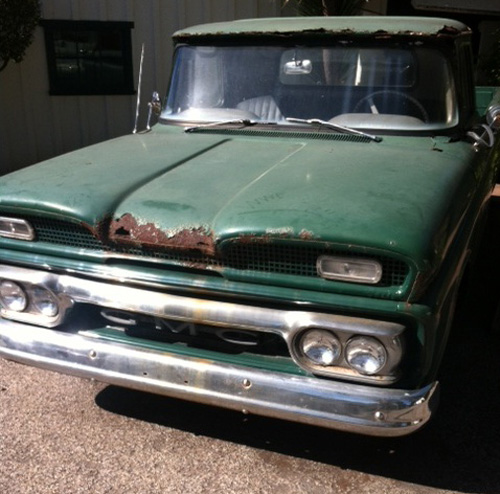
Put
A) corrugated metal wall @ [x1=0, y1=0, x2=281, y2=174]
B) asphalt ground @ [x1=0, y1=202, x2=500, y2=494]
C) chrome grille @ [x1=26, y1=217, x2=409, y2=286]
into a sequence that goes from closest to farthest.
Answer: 1. chrome grille @ [x1=26, y1=217, x2=409, y2=286]
2. asphalt ground @ [x1=0, y1=202, x2=500, y2=494]
3. corrugated metal wall @ [x1=0, y1=0, x2=281, y2=174]

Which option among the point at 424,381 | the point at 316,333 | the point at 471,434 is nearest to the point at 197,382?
the point at 316,333

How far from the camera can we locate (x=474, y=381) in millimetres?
3479

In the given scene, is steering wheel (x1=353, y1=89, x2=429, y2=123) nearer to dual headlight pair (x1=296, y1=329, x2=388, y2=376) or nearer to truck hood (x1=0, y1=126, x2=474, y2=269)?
truck hood (x1=0, y1=126, x2=474, y2=269)

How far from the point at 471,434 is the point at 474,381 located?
55 centimetres

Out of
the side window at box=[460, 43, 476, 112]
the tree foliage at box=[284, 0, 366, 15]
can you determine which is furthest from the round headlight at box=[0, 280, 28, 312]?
the tree foliage at box=[284, 0, 366, 15]

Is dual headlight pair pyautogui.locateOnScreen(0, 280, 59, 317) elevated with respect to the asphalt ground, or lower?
elevated

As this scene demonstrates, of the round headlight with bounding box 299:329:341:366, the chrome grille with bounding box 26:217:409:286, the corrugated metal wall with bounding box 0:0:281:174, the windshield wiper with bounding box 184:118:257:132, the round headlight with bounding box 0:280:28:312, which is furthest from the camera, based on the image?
the corrugated metal wall with bounding box 0:0:281:174

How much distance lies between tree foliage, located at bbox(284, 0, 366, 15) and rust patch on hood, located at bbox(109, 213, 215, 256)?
658 centimetres

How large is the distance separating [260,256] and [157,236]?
41 centimetres

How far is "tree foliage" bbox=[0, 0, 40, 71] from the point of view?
7.28 meters

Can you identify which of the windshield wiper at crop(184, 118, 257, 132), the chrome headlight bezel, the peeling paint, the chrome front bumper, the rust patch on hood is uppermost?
the windshield wiper at crop(184, 118, 257, 132)

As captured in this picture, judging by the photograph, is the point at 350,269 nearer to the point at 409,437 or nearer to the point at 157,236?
the point at 157,236

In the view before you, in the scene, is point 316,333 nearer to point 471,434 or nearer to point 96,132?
point 471,434

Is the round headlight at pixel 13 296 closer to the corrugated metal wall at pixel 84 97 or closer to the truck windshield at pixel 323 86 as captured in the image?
the truck windshield at pixel 323 86
